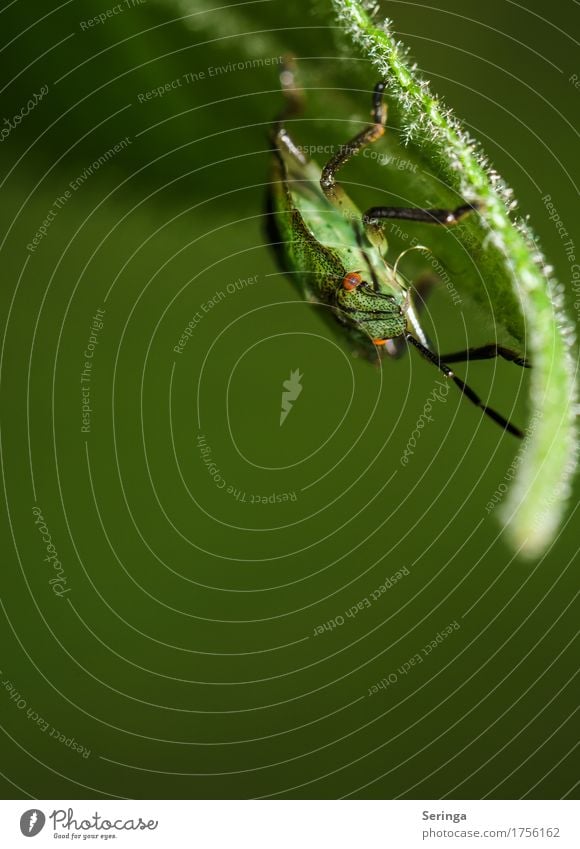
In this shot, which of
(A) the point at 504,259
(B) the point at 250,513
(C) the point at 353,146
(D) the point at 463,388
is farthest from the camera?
(B) the point at 250,513

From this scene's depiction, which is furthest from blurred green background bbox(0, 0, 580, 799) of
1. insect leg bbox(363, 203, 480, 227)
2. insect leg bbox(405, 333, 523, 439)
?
insect leg bbox(363, 203, 480, 227)

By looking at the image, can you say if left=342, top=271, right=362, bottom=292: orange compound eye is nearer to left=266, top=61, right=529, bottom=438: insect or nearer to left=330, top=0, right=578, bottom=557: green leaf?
left=266, top=61, right=529, bottom=438: insect

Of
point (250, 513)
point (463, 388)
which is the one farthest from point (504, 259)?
point (250, 513)

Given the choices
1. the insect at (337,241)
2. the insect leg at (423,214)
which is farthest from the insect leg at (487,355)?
the insect leg at (423,214)

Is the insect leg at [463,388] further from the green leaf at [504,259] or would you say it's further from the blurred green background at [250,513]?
the green leaf at [504,259]

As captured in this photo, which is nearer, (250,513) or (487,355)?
(487,355)

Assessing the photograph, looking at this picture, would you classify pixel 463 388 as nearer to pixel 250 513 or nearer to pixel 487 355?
pixel 487 355
